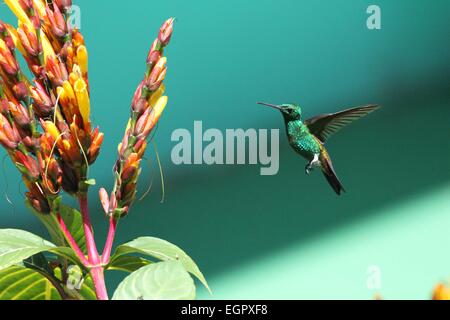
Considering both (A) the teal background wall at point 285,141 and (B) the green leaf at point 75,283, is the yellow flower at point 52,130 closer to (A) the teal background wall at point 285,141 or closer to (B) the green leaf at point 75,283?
(B) the green leaf at point 75,283

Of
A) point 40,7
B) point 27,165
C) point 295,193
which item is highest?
point 40,7

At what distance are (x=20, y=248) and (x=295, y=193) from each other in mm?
1298

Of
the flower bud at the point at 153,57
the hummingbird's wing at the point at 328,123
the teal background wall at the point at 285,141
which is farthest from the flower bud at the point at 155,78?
the teal background wall at the point at 285,141

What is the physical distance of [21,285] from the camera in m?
0.54

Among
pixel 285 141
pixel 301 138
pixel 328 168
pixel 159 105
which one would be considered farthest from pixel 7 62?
pixel 285 141

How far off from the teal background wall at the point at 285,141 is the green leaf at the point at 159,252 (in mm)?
1044

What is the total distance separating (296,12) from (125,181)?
4.16 feet

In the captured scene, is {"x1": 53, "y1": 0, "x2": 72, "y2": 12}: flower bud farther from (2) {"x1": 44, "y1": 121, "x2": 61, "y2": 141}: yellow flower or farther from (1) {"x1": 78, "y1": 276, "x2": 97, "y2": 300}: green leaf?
(1) {"x1": 78, "y1": 276, "x2": 97, "y2": 300}: green leaf

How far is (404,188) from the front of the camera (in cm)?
179

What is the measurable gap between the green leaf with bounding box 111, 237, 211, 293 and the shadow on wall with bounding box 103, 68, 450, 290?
1.13 meters

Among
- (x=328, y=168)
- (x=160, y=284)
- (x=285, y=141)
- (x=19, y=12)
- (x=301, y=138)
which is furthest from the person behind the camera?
(x=285, y=141)

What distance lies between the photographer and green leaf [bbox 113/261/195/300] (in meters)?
0.38

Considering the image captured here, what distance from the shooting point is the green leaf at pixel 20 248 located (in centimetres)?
44

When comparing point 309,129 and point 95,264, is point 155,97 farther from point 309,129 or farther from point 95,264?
point 309,129
